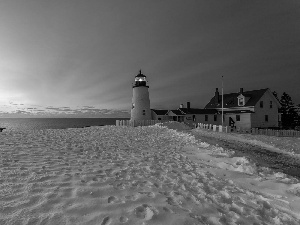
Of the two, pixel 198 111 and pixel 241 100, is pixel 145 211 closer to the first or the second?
pixel 241 100

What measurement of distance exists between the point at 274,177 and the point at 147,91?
113ft

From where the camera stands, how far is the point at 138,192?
494cm

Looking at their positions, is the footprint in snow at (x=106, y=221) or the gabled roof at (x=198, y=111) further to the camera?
the gabled roof at (x=198, y=111)

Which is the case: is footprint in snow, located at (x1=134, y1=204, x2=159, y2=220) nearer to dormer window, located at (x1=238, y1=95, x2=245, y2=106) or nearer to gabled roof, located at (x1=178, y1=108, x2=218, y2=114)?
gabled roof, located at (x1=178, y1=108, x2=218, y2=114)

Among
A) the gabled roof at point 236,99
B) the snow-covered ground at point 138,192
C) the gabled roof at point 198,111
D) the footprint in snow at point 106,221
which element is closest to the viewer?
the footprint in snow at point 106,221

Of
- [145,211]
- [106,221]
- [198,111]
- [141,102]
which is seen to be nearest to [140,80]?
[141,102]

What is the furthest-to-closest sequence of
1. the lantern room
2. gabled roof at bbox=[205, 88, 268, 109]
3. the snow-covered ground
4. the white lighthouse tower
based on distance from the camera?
the lantern room
gabled roof at bbox=[205, 88, 268, 109]
the white lighthouse tower
the snow-covered ground

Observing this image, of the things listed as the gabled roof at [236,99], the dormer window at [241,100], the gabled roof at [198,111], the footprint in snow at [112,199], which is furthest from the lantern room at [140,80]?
the footprint in snow at [112,199]

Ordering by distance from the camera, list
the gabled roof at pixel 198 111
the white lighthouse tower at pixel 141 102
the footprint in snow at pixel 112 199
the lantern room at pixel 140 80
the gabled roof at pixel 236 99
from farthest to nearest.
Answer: the gabled roof at pixel 198 111
the lantern room at pixel 140 80
the gabled roof at pixel 236 99
the white lighthouse tower at pixel 141 102
the footprint in snow at pixel 112 199

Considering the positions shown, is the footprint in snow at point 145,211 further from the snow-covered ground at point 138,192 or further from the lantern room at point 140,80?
the lantern room at point 140,80

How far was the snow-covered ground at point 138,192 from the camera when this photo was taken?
12.4 ft

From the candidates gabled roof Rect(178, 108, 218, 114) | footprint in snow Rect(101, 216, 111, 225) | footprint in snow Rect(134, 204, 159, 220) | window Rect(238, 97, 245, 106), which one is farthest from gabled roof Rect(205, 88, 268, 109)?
footprint in snow Rect(101, 216, 111, 225)

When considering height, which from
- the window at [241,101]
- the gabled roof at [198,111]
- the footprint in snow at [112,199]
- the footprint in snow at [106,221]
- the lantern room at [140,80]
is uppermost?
the lantern room at [140,80]

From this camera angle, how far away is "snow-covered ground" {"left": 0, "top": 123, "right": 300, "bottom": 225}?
12.4 feet
